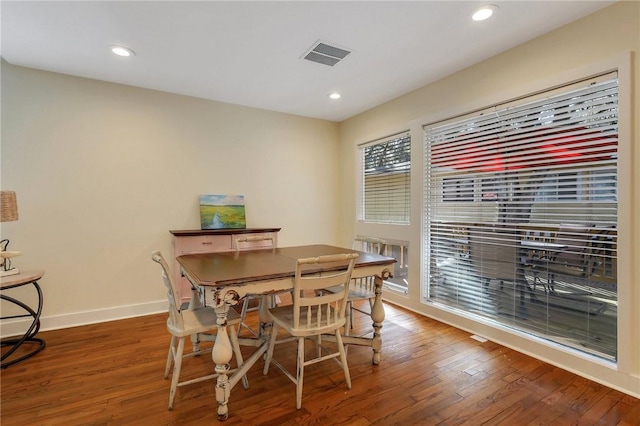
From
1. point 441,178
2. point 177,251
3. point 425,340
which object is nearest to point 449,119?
point 441,178

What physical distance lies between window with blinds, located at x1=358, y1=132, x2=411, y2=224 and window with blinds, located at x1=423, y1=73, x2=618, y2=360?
18.1 inches

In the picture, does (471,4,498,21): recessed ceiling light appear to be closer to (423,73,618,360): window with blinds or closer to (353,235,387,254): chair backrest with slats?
(423,73,618,360): window with blinds

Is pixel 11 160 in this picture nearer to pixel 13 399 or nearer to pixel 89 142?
pixel 89 142

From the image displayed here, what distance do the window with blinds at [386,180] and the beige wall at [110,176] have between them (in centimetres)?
140

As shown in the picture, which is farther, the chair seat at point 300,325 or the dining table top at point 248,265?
the chair seat at point 300,325

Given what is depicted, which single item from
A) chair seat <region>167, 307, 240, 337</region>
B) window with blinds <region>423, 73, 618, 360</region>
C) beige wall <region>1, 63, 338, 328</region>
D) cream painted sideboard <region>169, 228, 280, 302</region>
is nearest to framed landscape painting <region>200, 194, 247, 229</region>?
beige wall <region>1, 63, 338, 328</region>

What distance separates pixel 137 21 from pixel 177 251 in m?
2.18

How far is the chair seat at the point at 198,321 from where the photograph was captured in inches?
73.2

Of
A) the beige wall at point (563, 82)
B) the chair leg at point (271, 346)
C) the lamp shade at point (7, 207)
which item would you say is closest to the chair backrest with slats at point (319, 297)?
the chair leg at point (271, 346)

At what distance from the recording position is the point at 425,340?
2.78 meters

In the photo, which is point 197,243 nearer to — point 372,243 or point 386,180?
point 372,243

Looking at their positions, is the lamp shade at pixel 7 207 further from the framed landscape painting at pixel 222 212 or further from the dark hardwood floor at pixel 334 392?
the framed landscape painting at pixel 222 212

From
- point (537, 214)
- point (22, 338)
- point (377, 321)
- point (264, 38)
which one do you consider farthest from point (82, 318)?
point (537, 214)

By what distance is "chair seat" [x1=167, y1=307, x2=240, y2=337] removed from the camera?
1.86 m
